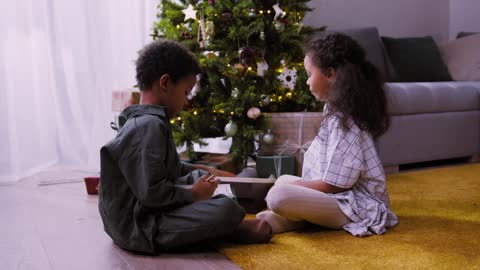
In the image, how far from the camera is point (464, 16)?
4.03 m

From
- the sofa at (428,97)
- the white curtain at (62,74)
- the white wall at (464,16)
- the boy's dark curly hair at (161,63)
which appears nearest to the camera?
the boy's dark curly hair at (161,63)

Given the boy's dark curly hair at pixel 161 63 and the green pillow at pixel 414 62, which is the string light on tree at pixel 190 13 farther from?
the green pillow at pixel 414 62

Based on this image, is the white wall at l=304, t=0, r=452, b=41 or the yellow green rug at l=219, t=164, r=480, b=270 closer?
the yellow green rug at l=219, t=164, r=480, b=270

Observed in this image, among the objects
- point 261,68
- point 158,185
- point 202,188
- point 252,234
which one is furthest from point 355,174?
point 261,68

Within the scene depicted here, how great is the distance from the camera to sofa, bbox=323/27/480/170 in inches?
98.2

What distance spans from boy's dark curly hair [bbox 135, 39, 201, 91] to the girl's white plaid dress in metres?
0.46

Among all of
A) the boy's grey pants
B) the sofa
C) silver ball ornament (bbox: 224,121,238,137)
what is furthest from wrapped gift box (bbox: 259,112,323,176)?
the boy's grey pants

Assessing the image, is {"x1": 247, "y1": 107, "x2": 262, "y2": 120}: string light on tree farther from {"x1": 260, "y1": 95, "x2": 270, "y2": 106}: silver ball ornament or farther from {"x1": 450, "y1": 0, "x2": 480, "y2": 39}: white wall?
{"x1": 450, "y1": 0, "x2": 480, "y2": 39}: white wall

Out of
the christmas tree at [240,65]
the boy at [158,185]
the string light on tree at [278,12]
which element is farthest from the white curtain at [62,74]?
the boy at [158,185]

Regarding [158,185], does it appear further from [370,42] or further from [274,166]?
[370,42]

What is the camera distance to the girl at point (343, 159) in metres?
1.33

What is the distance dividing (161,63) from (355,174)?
63cm

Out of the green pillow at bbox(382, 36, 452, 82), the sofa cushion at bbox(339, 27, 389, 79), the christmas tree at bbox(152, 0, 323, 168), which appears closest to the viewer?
the christmas tree at bbox(152, 0, 323, 168)

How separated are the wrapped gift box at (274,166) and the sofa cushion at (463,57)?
1816 mm
